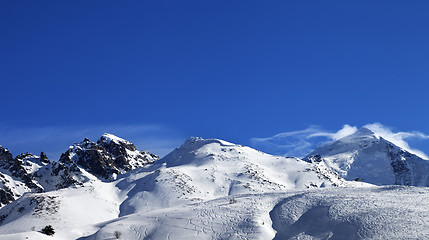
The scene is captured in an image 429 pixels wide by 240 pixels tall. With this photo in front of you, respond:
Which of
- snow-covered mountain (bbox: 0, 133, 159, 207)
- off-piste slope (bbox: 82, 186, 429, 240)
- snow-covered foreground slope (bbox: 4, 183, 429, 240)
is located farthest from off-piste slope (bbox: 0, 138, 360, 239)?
snow-covered mountain (bbox: 0, 133, 159, 207)

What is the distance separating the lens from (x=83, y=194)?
86.2 meters

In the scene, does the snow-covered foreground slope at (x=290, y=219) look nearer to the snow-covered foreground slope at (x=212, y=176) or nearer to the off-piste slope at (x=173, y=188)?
the off-piste slope at (x=173, y=188)

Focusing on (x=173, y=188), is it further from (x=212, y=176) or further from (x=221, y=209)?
(x=221, y=209)

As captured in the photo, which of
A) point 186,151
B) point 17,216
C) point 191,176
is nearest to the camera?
point 17,216

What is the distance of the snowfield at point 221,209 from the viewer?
124ft

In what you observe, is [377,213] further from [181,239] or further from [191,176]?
[191,176]

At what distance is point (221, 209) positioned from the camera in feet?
158

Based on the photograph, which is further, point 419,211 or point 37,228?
point 37,228

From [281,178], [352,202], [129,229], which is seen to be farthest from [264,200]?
[281,178]

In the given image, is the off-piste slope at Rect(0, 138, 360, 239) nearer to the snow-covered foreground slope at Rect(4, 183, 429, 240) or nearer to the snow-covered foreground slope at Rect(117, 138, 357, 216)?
the snow-covered foreground slope at Rect(117, 138, 357, 216)

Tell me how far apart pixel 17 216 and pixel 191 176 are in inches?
1383

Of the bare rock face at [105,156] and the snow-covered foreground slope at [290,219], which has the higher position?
the bare rock face at [105,156]

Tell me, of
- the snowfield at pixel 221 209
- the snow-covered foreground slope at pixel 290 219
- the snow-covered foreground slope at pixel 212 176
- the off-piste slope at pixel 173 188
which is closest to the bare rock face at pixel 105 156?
the snow-covered foreground slope at pixel 212 176

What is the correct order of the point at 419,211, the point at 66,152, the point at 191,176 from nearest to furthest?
the point at 419,211, the point at 191,176, the point at 66,152
